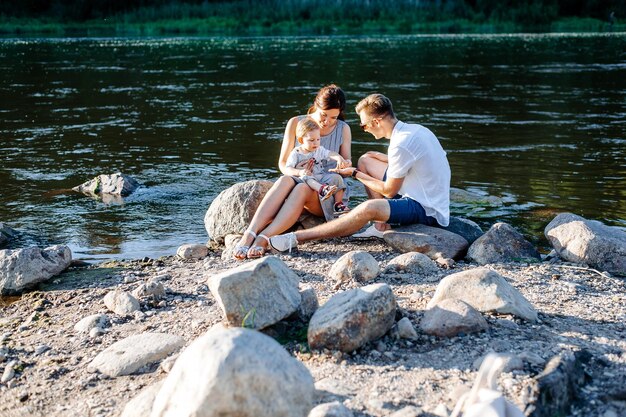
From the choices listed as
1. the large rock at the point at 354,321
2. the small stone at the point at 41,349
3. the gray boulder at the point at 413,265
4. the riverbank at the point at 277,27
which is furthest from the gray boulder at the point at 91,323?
the riverbank at the point at 277,27

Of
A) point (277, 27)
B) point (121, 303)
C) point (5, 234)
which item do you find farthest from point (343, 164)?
point (277, 27)

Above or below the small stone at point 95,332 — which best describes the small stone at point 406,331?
above

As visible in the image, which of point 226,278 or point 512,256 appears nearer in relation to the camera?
point 226,278

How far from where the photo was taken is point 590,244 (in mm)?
6965

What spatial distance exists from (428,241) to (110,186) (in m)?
5.35

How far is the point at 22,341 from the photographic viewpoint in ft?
18.6

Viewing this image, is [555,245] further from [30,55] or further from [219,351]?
[30,55]

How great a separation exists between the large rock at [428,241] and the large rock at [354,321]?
2.29 metres

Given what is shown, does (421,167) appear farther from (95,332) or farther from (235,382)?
(235,382)

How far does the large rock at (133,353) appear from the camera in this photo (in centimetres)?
500

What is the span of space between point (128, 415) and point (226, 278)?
1.10 m

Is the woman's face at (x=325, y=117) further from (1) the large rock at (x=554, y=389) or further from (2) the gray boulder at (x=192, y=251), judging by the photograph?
(1) the large rock at (x=554, y=389)

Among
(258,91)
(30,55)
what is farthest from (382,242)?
(30,55)

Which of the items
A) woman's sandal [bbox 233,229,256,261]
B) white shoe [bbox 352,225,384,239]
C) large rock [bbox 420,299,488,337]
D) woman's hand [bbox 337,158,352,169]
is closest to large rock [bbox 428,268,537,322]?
large rock [bbox 420,299,488,337]
